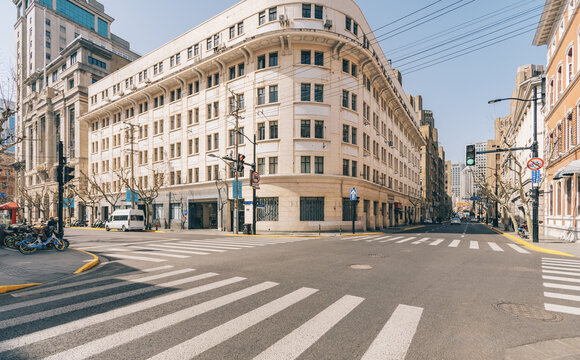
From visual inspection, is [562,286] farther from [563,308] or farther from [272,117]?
[272,117]

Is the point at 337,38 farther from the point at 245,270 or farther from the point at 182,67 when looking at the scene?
the point at 245,270

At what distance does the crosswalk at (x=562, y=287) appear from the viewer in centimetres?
559

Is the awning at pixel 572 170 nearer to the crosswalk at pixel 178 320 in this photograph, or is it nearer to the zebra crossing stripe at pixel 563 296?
the zebra crossing stripe at pixel 563 296

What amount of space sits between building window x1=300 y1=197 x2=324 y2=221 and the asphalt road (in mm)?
19729

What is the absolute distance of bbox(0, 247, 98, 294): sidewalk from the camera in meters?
7.42

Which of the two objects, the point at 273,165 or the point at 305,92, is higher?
the point at 305,92

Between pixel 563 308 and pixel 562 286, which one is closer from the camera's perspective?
pixel 563 308

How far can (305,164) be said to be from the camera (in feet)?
95.9

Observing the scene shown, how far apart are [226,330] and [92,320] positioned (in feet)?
7.41

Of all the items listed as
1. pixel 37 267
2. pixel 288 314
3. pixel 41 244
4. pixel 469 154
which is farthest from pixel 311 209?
pixel 288 314

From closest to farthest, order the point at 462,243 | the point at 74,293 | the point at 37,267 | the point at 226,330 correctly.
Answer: the point at 226,330
the point at 74,293
the point at 37,267
the point at 462,243

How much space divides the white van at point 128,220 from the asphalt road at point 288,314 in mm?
28142

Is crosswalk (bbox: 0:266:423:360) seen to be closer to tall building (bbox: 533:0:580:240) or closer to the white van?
tall building (bbox: 533:0:580:240)

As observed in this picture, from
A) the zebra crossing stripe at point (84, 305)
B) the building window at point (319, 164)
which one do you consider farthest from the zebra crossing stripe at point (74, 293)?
the building window at point (319, 164)
